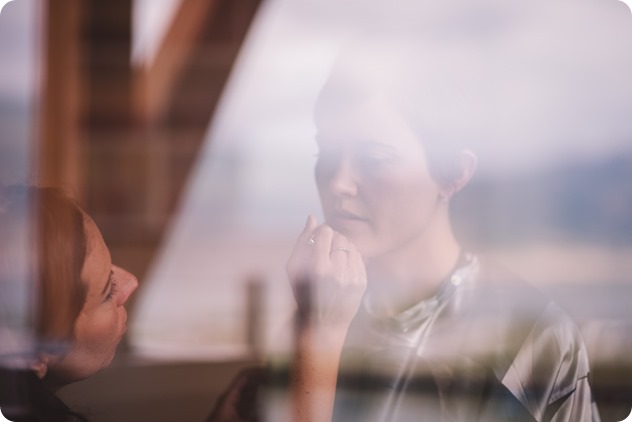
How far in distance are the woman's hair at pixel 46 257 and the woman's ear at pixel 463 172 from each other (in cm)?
54

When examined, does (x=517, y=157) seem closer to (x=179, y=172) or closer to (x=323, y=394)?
(x=323, y=394)

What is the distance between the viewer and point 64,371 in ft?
3.53

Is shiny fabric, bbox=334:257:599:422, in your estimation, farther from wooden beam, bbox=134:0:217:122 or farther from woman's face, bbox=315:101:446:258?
wooden beam, bbox=134:0:217:122

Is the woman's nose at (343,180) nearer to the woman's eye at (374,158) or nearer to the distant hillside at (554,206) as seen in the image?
the woman's eye at (374,158)

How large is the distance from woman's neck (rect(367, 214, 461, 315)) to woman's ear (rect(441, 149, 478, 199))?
0.05 meters

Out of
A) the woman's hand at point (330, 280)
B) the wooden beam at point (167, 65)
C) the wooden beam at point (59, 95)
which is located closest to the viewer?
the woman's hand at point (330, 280)

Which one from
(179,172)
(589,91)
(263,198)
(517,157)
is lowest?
(179,172)

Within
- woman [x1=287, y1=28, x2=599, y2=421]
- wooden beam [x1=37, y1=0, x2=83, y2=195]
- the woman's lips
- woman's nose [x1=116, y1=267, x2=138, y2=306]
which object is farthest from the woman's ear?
wooden beam [x1=37, y1=0, x2=83, y2=195]

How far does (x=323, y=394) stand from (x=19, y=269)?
1.58ft

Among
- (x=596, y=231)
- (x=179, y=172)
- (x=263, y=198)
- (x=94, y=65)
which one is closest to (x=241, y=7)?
(x=179, y=172)

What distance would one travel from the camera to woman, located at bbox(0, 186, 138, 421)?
42.5 inches

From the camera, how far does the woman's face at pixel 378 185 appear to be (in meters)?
1.08

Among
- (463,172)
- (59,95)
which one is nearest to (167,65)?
(59,95)

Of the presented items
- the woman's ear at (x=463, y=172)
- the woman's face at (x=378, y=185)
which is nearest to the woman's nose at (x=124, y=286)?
the woman's face at (x=378, y=185)
